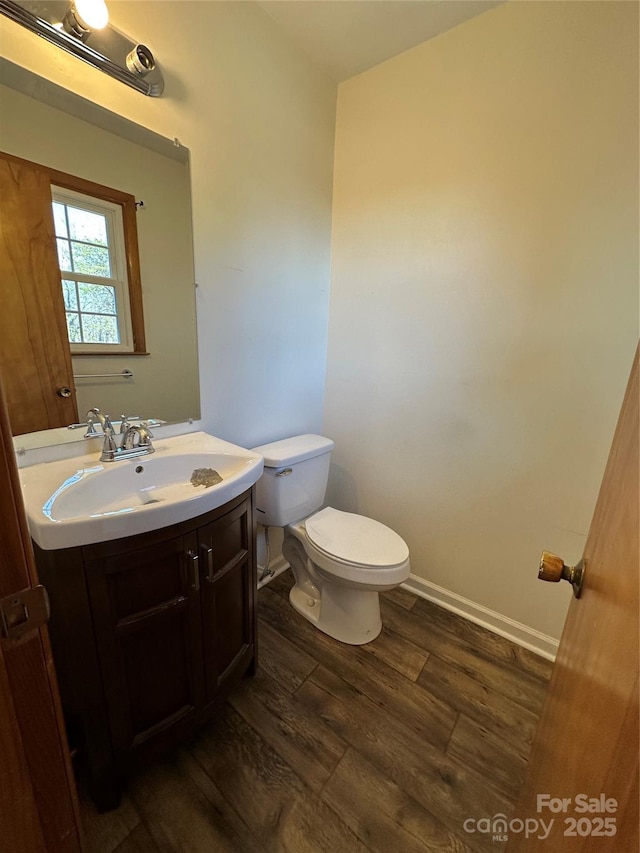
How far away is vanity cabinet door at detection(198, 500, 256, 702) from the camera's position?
975 mm

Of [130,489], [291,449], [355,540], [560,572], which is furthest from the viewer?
[291,449]

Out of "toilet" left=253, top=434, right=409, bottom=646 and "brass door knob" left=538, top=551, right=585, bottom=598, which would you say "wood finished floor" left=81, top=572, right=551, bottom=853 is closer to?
"toilet" left=253, top=434, right=409, bottom=646

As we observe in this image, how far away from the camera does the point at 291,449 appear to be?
1610mm

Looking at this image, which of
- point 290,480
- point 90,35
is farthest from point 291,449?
point 90,35

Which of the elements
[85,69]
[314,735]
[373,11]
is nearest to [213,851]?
[314,735]

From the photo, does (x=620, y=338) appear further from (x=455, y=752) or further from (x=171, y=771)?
(x=171, y=771)

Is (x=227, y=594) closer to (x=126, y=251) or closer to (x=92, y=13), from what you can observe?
(x=126, y=251)

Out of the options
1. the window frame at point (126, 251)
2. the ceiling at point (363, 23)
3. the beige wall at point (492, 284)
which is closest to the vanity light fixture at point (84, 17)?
the window frame at point (126, 251)

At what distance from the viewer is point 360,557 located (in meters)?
1.37

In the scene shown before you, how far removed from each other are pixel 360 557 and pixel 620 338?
1.24 meters

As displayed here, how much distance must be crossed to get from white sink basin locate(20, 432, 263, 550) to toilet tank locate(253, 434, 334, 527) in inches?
12.2

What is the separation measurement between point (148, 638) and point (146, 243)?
48.1 inches

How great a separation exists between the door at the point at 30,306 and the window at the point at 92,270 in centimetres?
2

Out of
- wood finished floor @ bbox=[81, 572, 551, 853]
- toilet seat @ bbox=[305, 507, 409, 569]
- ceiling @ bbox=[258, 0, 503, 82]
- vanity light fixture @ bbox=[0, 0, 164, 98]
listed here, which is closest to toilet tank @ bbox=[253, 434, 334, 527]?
toilet seat @ bbox=[305, 507, 409, 569]
